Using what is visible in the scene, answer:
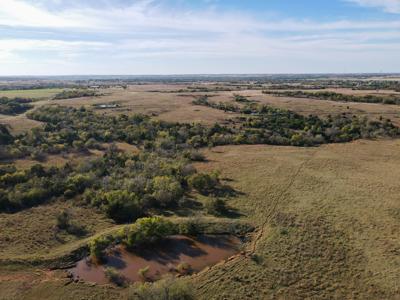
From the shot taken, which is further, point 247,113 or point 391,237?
point 247,113

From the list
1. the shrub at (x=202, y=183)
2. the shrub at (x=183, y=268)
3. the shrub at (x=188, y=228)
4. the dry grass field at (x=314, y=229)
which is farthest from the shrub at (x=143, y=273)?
the shrub at (x=202, y=183)

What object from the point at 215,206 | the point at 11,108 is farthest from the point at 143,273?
the point at 11,108

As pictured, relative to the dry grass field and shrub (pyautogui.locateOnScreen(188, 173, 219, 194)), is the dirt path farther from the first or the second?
shrub (pyautogui.locateOnScreen(188, 173, 219, 194))

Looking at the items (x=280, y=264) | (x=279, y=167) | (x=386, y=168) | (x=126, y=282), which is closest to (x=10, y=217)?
(x=126, y=282)

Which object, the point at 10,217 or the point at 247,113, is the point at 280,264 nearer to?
the point at 10,217

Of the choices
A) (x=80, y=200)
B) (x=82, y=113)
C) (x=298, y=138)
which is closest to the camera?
(x=80, y=200)

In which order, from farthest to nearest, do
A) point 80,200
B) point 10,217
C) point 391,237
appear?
1. point 80,200
2. point 10,217
3. point 391,237

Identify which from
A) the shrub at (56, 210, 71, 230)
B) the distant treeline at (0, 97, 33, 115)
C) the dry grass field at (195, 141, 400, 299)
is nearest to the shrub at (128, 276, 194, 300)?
the dry grass field at (195, 141, 400, 299)
